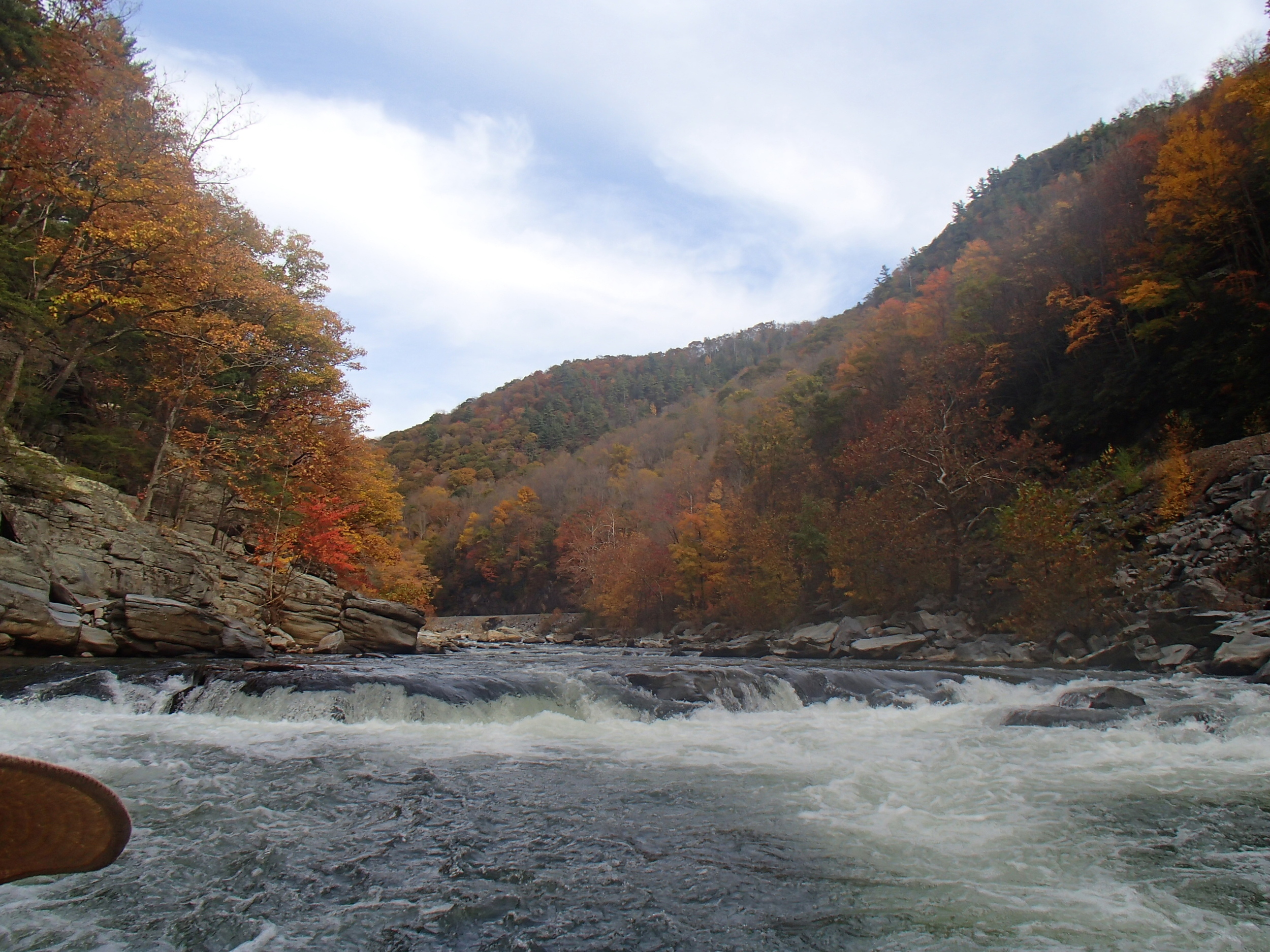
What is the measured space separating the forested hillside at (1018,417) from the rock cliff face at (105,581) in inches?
861

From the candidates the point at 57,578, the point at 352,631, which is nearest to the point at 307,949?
the point at 57,578

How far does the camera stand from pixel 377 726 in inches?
370

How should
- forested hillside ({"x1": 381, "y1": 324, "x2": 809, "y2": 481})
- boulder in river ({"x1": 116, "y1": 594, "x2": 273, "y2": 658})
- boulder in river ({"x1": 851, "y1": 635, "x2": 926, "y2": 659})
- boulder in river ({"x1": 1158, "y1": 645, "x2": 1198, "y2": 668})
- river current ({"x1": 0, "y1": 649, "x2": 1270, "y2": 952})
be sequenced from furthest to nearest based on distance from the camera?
1. forested hillside ({"x1": 381, "y1": 324, "x2": 809, "y2": 481})
2. boulder in river ({"x1": 851, "y1": 635, "x2": 926, "y2": 659})
3. boulder in river ({"x1": 116, "y1": 594, "x2": 273, "y2": 658})
4. boulder in river ({"x1": 1158, "y1": 645, "x2": 1198, "y2": 668})
5. river current ({"x1": 0, "y1": 649, "x2": 1270, "y2": 952})

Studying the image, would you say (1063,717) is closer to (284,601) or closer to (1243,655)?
(1243,655)

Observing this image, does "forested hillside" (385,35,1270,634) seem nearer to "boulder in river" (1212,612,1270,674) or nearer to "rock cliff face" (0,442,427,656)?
"boulder in river" (1212,612,1270,674)

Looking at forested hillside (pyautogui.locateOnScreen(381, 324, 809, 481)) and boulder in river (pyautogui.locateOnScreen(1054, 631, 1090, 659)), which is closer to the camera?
boulder in river (pyautogui.locateOnScreen(1054, 631, 1090, 659))

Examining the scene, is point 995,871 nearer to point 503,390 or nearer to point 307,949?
point 307,949

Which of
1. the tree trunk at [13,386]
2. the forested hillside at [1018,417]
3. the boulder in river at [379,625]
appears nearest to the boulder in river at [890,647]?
the forested hillside at [1018,417]

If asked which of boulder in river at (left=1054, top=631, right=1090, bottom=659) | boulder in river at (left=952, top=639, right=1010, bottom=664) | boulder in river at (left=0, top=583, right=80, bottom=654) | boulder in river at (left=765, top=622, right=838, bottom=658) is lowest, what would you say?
boulder in river at (left=765, top=622, right=838, bottom=658)

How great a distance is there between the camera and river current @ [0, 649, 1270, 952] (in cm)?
378

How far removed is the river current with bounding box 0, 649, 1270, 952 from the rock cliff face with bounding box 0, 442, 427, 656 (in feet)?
8.20

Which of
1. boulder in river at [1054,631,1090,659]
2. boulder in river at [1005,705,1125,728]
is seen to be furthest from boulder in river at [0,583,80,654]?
boulder in river at [1054,631,1090,659]

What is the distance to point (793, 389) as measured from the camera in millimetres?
46844

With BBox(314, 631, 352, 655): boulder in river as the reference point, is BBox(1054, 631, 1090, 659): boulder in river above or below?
above
